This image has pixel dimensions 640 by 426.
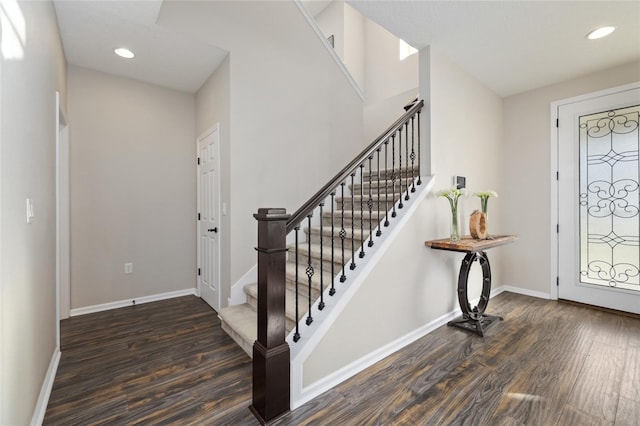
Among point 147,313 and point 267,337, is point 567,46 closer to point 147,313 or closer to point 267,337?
point 267,337

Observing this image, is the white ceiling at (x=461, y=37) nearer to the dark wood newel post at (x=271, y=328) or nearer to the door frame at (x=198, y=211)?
the door frame at (x=198, y=211)

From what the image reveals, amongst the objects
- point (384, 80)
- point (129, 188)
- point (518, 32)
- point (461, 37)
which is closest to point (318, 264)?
point (461, 37)

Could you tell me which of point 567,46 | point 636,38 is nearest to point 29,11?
point 567,46

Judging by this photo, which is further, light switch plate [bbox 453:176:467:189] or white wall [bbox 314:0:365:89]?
white wall [bbox 314:0:365:89]

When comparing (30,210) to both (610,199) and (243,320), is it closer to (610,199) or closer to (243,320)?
(243,320)

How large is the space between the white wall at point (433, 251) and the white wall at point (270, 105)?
139 centimetres

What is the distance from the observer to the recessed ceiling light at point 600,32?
2454 millimetres

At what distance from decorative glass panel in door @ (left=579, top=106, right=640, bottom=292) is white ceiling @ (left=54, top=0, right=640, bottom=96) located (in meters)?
0.66

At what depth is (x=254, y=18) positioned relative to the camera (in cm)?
319

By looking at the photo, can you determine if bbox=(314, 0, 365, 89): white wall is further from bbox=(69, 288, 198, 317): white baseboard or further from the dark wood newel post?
bbox=(69, 288, 198, 317): white baseboard

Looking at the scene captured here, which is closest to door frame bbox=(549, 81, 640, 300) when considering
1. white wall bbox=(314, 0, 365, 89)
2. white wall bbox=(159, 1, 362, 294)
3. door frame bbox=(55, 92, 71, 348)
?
white wall bbox=(159, 1, 362, 294)

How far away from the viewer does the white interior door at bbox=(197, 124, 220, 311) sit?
334 centimetres

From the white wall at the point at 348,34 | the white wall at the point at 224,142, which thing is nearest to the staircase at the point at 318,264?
the white wall at the point at 224,142

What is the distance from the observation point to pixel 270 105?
3.31 m
